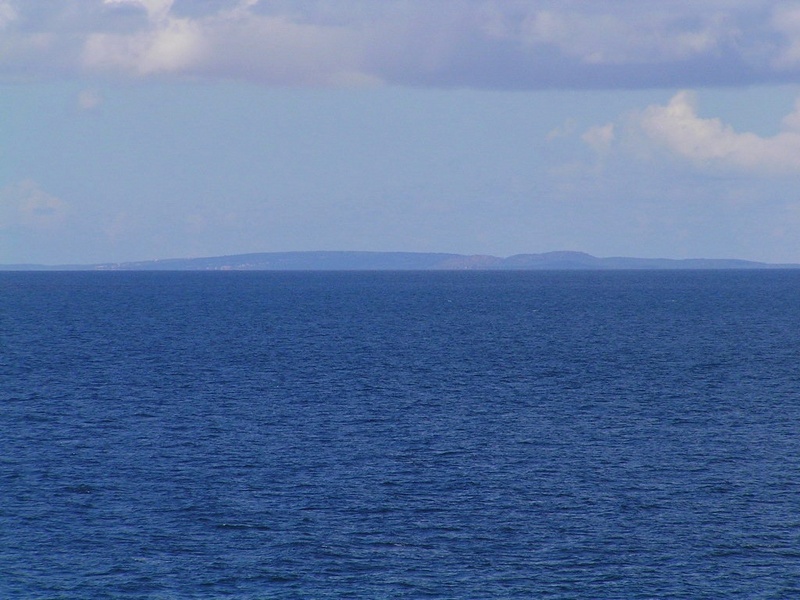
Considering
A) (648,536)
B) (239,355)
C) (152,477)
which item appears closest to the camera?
(648,536)

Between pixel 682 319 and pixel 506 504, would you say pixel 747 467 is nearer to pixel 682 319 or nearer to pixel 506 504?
pixel 506 504

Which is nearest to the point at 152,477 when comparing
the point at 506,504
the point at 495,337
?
the point at 506,504

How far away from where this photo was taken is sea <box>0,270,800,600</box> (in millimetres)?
43812

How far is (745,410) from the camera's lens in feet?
261

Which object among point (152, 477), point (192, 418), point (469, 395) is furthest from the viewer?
point (469, 395)

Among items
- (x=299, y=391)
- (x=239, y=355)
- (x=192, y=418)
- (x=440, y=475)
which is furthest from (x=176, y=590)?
(x=239, y=355)

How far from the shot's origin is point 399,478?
58.2 m

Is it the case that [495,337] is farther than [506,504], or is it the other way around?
[495,337]

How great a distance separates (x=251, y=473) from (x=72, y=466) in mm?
10554

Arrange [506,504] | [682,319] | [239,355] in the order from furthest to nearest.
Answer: [682,319]
[239,355]
[506,504]

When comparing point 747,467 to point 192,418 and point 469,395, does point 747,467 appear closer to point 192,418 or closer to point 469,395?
point 469,395

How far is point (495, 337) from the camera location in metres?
143

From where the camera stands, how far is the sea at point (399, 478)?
43812 mm

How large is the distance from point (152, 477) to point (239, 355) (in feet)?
201
